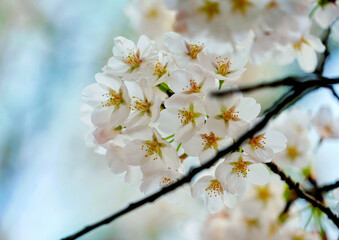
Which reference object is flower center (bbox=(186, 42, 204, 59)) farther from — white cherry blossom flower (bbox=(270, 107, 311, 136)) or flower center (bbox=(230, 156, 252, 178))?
white cherry blossom flower (bbox=(270, 107, 311, 136))

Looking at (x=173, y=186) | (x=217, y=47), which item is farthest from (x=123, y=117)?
(x=173, y=186)

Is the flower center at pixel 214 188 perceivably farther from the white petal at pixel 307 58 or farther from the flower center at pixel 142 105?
the white petal at pixel 307 58

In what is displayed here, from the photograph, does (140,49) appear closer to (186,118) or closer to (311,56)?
(186,118)

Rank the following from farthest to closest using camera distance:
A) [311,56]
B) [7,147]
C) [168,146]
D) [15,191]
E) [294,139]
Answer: [7,147] → [15,191] → [294,139] → [311,56] → [168,146]

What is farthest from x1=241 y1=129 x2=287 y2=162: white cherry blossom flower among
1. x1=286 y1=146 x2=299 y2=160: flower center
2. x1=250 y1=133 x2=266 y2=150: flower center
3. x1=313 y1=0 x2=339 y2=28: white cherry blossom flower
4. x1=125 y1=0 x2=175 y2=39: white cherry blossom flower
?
x1=125 y1=0 x2=175 y2=39: white cherry blossom flower

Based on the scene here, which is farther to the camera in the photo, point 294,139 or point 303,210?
point 294,139

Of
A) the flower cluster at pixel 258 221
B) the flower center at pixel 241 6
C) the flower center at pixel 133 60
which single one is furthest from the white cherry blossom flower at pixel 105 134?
the flower cluster at pixel 258 221
